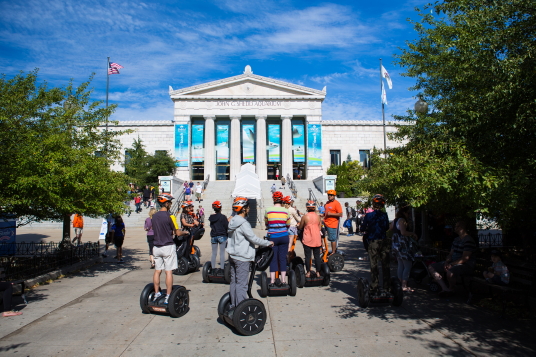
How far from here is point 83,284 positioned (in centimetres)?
→ 942

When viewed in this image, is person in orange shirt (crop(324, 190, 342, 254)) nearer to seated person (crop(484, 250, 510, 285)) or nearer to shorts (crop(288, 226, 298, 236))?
shorts (crop(288, 226, 298, 236))

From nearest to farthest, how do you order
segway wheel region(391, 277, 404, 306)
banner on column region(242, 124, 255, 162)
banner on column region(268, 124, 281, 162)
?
segway wheel region(391, 277, 404, 306) < banner on column region(242, 124, 255, 162) < banner on column region(268, 124, 281, 162)

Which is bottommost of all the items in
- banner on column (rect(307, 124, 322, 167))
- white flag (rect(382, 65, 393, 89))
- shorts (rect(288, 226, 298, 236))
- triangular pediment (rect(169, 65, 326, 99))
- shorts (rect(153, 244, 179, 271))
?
shorts (rect(153, 244, 179, 271))

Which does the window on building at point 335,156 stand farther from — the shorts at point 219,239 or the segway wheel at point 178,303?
the segway wheel at point 178,303

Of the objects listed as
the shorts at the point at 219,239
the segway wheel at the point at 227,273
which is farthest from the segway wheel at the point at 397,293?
the shorts at the point at 219,239

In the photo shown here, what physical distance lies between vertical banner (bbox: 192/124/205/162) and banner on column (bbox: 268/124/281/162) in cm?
855

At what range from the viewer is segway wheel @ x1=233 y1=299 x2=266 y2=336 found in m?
5.47

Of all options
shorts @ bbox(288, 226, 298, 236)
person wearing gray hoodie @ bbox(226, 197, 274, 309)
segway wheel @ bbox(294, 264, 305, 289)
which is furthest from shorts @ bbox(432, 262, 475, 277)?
person wearing gray hoodie @ bbox(226, 197, 274, 309)

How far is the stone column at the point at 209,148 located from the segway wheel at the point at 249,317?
45498 mm

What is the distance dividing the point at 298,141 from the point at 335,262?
4212 cm

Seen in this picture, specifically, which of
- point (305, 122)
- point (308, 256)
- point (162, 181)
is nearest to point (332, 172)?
point (305, 122)

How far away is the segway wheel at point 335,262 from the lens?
10.4 meters

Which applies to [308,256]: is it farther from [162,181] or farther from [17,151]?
[162,181]

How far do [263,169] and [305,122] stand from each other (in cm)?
821
